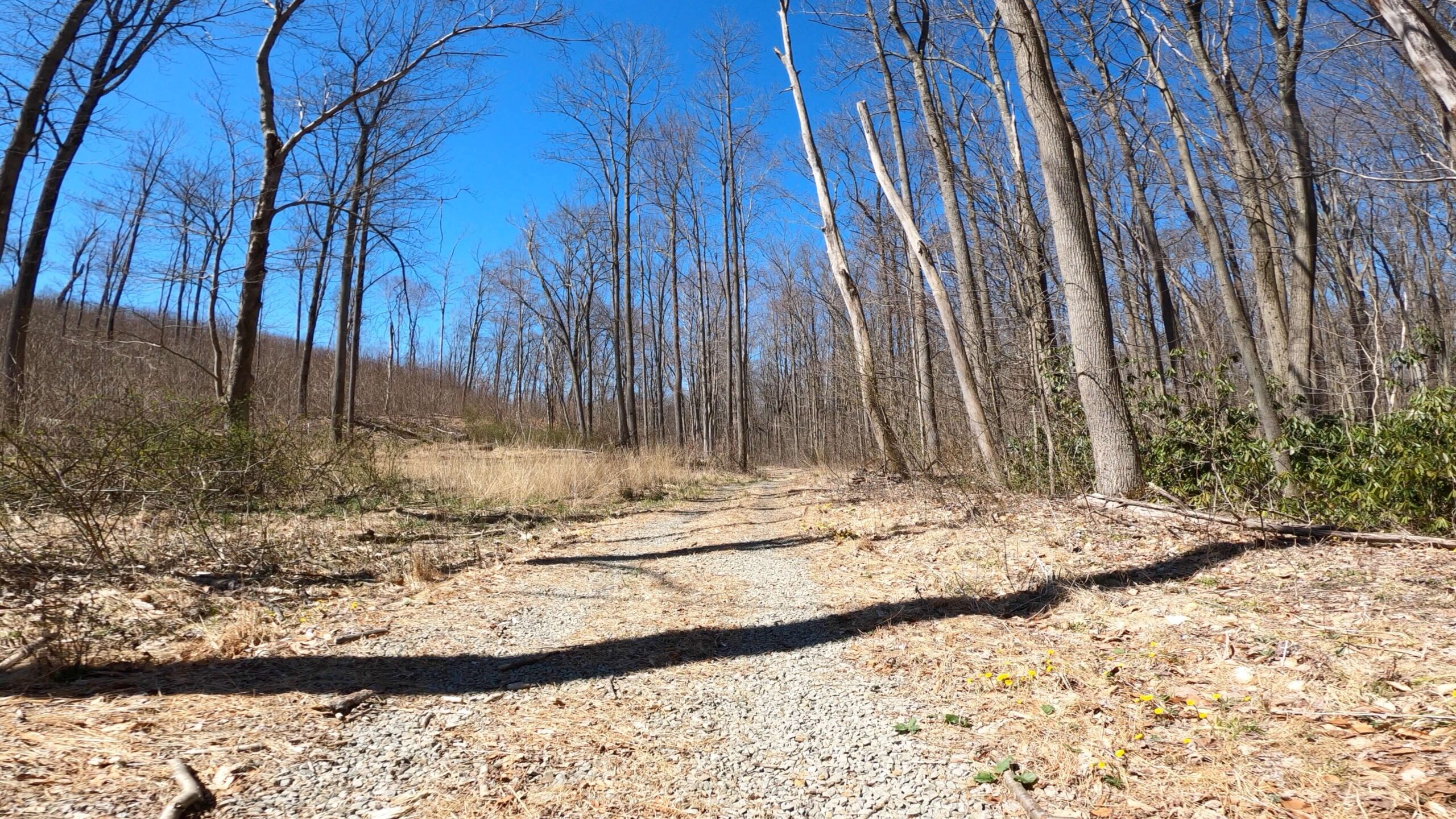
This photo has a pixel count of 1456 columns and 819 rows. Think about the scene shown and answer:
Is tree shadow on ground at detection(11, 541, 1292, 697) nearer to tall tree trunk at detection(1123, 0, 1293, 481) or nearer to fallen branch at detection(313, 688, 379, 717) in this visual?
fallen branch at detection(313, 688, 379, 717)

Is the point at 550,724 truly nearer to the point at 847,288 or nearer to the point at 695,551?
the point at 695,551

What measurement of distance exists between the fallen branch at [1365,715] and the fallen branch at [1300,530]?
267 cm

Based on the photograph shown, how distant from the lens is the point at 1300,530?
436cm

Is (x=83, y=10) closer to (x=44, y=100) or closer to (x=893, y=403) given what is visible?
(x=44, y=100)

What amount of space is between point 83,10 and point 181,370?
1038 cm

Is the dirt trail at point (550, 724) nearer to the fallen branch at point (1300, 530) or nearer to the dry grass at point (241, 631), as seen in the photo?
the dry grass at point (241, 631)

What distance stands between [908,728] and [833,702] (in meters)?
0.40

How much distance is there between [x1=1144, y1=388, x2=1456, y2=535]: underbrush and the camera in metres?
4.27

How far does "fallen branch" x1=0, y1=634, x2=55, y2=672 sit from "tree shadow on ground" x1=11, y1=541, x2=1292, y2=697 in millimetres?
179

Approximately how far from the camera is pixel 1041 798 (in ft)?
6.52

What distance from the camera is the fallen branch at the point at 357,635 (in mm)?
3473

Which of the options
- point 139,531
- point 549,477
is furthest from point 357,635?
point 549,477

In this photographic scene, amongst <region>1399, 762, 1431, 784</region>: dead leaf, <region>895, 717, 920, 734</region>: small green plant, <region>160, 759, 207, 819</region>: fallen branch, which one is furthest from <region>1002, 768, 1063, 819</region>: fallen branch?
<region>160, 759, 207, 819</region>: fallen branch

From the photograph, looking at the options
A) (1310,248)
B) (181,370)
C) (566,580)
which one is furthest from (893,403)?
(181,370)
